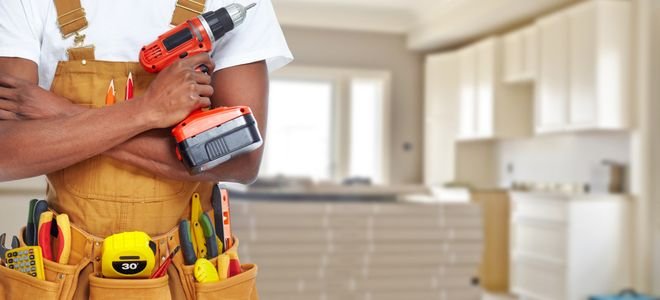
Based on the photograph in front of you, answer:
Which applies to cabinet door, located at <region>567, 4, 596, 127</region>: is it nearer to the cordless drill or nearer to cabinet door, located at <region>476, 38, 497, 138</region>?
cabinet door, located at <region>476, 38, 497, 138</region>

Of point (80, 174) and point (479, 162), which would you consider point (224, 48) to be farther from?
point (479, 162)

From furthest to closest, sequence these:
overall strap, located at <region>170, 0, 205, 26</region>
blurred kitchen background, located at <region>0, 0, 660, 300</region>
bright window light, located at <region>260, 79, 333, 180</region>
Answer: bright window light, located at <region>260, 79, 333, 180</region>
blurred kitchen background, located at <region>0, 0, 660, 300</region>
overall strap, located at <region>170, 0, 205, 26</region>

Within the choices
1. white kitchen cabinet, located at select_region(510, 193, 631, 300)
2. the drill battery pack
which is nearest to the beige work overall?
the drill battery pack

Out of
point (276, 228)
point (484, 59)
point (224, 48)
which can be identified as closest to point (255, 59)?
point (224, 48)

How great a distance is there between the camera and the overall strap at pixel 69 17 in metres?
0.97

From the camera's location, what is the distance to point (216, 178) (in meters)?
0.98

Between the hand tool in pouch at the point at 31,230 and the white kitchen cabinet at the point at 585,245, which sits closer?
the hand tool in pouch at the point at 31,230

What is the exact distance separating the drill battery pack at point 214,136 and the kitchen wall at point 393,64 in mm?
7392

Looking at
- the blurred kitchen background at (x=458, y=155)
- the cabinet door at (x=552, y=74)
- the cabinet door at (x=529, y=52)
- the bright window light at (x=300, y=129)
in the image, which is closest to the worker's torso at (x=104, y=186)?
the blurred kitchen background at (x=458, y=155)

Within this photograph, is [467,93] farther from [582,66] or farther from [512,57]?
[582,66]

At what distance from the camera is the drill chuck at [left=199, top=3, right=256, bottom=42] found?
94 centimetres

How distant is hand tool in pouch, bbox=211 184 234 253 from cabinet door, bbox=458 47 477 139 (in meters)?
6.68

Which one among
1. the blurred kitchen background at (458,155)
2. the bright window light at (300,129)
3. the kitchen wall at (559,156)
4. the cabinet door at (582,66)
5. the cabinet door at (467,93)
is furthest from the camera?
the bright window light at (300,129)

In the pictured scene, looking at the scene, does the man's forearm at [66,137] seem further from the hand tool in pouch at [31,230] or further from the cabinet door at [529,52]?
the cabinet door at [529,52]
